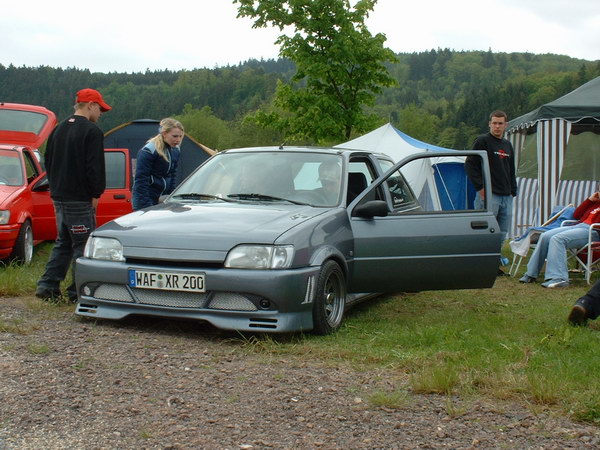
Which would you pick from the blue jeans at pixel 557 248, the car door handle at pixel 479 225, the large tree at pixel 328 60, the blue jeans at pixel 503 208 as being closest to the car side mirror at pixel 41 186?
the car door handle at pixel 479 225

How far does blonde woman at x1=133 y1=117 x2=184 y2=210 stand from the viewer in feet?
23.5

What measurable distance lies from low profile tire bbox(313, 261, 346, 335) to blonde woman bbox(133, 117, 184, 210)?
2476mm

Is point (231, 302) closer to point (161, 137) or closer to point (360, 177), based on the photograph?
point (360, 177)

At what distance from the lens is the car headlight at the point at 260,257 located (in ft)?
16.2

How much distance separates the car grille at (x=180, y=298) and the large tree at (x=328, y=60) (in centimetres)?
1944

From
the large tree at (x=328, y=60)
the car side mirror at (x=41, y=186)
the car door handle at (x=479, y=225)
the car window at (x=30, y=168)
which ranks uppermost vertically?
the large tree at (x=328, y=60)

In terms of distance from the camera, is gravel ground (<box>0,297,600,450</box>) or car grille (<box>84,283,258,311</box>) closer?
gravel ground (<box>0,297,600,450</box>)

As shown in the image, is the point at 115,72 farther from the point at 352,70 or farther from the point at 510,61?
the point at 352,70

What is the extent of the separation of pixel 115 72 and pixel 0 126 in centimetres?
12906

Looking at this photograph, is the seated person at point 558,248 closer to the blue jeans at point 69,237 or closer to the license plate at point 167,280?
the license plate at point 167,280

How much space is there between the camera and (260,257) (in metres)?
4.96

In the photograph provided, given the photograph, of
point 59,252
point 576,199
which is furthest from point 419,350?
point 576,199

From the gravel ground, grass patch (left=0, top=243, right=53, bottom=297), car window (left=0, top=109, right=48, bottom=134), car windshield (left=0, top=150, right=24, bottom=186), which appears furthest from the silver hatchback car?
car window (left=0, top=109, right=48, bottom=134)

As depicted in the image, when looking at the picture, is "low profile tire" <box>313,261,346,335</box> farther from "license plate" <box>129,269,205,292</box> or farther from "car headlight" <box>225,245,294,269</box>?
"license plate" <box>129,269,205,292</box>
